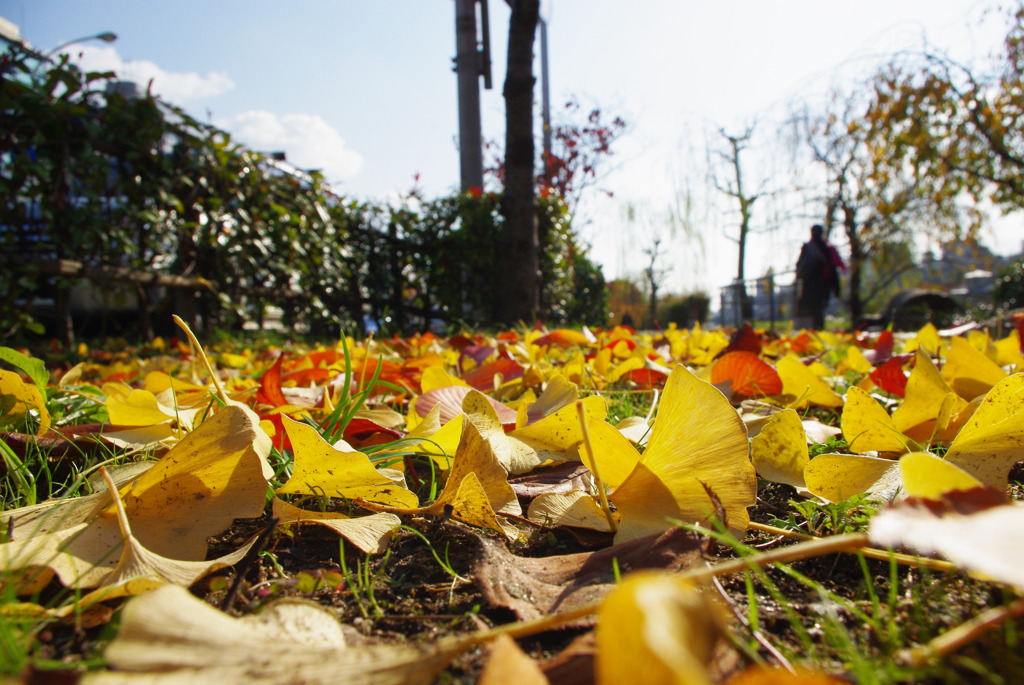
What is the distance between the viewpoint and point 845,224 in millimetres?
17969

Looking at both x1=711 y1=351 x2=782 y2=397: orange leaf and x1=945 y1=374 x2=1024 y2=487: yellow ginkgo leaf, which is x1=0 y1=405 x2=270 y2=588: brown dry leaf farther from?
x1=711 y1=351 x2=782 y2=397: orange leaf

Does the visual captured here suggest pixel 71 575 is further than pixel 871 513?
No

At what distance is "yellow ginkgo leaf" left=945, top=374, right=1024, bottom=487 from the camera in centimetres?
60

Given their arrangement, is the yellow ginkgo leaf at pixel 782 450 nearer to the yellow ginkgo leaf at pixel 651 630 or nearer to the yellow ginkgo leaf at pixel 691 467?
the yellow ginkgo leaf at pixel 691 467

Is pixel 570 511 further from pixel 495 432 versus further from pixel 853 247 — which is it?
pixel 853 247

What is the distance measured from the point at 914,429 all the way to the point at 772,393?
36 centimetres

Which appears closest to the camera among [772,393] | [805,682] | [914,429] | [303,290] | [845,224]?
[805,682]

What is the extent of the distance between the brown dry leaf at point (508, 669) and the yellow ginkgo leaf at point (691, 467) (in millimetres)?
258

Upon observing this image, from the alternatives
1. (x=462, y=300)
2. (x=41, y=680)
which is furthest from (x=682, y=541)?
(x=462, y=300)

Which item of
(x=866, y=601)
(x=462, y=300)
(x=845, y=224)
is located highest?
(x=845, y=224)

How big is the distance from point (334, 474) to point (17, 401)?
57 centimetres

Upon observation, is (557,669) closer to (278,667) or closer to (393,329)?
(278,667)

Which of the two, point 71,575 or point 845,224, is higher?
point 845,224

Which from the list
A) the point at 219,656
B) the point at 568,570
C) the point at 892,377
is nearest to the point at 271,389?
the point at 568,570
